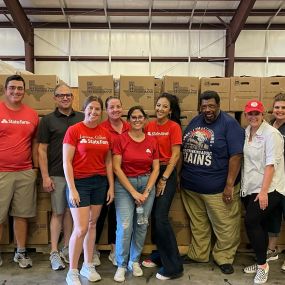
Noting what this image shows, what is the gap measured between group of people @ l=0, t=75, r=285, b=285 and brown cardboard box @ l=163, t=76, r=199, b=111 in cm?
23

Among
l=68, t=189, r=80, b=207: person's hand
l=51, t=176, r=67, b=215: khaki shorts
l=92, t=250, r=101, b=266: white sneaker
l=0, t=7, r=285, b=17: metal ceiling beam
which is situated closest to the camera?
l=68, t=189, r=80, b=207: person's hand

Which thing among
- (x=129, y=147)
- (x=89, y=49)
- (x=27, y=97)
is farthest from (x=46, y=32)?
(x=129, y=147)

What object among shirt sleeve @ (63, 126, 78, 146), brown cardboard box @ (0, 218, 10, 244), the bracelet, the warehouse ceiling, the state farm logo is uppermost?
the warehouse ceiling

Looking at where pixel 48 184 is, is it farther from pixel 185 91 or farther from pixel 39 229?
pixel 185 91

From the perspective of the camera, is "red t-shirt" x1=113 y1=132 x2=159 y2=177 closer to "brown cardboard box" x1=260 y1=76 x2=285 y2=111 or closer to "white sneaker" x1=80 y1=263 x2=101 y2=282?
"white sneaker" x1=80 y1=263 x2=101 y2=282

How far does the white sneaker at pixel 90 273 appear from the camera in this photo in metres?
2.50

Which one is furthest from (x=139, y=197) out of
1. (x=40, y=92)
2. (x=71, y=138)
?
(x=40, y=92)

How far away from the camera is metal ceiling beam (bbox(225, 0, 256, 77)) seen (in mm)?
6086

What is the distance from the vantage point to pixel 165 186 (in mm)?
2631

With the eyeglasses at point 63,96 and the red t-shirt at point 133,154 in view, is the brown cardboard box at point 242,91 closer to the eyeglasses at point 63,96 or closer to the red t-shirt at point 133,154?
the red t-shirt at point 133,154

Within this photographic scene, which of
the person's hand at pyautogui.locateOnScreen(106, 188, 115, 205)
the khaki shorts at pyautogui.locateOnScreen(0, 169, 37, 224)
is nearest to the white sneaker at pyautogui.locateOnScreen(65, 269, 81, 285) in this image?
the person's hand at pyautogui.locateOnScreen(106, 188, 115, 205)

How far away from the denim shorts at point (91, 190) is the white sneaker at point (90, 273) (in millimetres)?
547

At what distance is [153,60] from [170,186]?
504 cm

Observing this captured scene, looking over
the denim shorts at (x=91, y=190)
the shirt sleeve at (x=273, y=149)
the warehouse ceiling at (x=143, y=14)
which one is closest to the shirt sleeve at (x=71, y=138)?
the denim shorts at (x=91, y=190)
